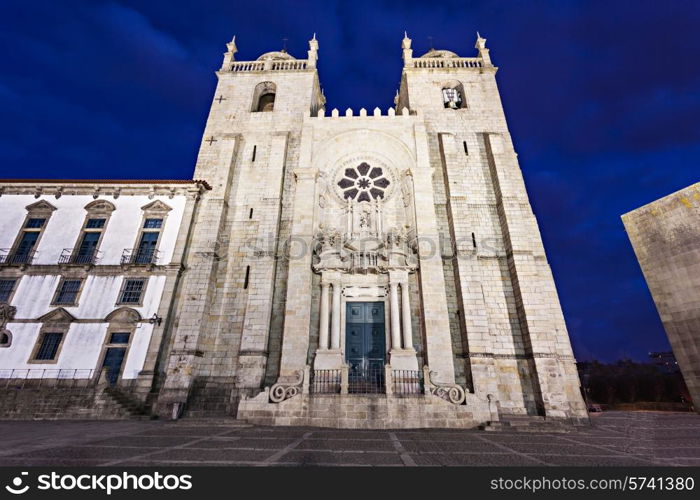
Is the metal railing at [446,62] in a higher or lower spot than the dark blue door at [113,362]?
higher

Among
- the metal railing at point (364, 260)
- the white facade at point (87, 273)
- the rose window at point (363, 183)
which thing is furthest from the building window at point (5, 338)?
the rose window at point (363, 183)

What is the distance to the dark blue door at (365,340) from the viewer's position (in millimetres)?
12977

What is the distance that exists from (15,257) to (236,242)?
465 inches

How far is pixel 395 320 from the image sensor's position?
13289 millimetres

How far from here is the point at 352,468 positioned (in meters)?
4.08

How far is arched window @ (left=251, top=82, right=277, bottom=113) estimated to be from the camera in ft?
69.3

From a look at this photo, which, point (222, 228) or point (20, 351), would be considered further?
point (222, 228)

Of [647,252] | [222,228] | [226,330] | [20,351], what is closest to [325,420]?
[226,330]

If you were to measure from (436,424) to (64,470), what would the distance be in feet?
28.0

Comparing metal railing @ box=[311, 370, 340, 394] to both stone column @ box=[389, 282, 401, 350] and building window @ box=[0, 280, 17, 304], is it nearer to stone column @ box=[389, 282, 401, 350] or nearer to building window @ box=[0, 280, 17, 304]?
stone column @ box=[389, 282, 401, 350]

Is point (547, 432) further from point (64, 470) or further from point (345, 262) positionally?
point (64, 470)

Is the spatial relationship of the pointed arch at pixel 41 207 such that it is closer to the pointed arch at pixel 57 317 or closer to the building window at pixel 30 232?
the building window at pixel 30 232

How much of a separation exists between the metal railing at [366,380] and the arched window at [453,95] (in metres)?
17.4

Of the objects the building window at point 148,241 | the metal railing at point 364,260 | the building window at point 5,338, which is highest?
the building window at point 148,241
